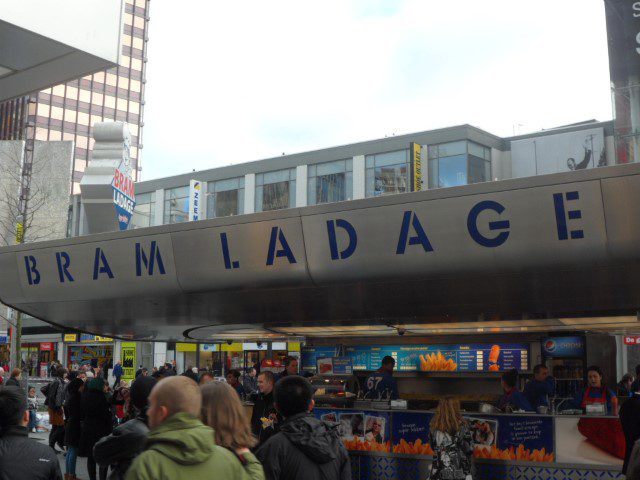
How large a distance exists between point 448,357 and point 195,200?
32322mm

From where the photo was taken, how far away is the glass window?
52259 mm

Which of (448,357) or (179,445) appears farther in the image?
(448,357)

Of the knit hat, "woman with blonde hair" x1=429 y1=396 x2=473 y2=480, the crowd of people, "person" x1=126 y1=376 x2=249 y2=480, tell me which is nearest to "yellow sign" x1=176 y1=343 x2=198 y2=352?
"woman with blonde hair" x1=429 y1=396 x2=473 y2=480

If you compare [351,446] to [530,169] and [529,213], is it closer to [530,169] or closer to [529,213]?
[529,213]

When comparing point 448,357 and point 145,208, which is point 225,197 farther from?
point 448,357

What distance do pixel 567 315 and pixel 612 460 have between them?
5.15 metres

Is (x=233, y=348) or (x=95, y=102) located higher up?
(x=95, y=102)

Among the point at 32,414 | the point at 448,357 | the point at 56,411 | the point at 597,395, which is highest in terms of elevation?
the point at 448,357

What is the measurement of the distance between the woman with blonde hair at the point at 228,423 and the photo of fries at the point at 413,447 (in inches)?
276

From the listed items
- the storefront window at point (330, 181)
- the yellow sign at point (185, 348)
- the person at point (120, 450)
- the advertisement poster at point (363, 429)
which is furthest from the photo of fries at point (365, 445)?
the yellow sign at point (185, 348)

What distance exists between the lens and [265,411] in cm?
859

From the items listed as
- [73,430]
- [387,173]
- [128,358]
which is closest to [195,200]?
[128,358]

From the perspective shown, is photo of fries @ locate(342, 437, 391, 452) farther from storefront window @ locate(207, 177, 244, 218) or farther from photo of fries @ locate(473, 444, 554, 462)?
storefront window @ locate(207, 177, 244, 218)

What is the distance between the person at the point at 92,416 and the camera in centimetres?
1119
